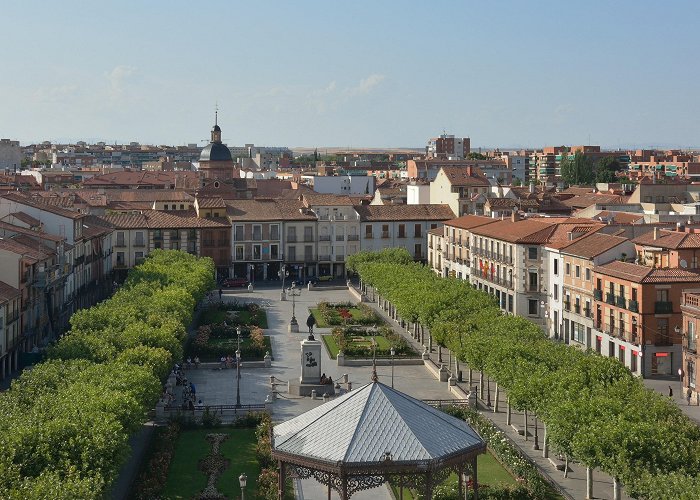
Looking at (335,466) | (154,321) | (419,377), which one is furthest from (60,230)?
(335,466)

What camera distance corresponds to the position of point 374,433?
27.6 metres

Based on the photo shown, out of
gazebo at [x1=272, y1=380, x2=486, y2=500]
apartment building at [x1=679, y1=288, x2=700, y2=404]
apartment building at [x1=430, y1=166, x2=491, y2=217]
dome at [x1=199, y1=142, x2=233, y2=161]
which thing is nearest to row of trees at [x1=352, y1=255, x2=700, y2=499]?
gazebo at [x1=272, y1=380, x2=486, y2=500]

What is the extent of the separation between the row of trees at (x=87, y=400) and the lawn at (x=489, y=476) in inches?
426

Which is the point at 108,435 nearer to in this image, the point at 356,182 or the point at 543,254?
the point at 543,254

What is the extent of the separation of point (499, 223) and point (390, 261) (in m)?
12.0

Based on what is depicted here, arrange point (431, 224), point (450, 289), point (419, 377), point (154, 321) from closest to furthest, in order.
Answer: point (154, 321)
point (419, 377)
point (450, 289)
point (431, 224)

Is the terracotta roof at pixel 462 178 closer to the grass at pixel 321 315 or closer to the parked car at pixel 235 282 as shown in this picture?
the parked car at pixel 235 282

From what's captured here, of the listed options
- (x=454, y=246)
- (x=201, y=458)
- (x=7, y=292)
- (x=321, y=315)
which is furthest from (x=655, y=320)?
(x=454, y=246)

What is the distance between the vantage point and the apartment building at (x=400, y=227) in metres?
120

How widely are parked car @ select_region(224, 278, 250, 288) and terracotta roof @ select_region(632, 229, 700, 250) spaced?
53.5 m

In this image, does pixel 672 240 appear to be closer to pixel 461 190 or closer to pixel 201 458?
pixel 201 458

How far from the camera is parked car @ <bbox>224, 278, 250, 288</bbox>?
369ft

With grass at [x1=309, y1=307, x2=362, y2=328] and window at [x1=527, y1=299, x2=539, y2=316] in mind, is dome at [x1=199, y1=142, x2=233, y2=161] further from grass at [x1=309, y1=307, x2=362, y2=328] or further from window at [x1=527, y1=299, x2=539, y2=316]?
window at [x1=527, y1=299, x2=539, y2=316]

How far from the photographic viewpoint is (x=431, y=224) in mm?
120625
